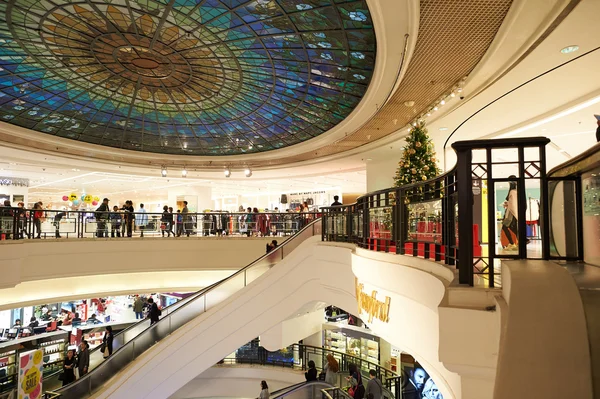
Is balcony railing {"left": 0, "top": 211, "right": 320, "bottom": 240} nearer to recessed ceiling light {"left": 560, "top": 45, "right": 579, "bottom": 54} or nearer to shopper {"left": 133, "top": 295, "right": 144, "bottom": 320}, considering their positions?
shopper {"left": 133, "top": 295, "right": 144, "bottom": 320}

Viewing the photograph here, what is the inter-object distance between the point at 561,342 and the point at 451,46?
6300mm

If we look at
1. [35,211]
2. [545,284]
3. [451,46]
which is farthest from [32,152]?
[545,284]

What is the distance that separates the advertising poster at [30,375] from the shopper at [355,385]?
22.4ft

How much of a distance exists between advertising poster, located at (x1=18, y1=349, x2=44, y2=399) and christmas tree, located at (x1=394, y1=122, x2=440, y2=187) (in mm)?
8454

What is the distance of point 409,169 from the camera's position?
8.83 m

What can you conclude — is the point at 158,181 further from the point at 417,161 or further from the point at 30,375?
the point at 417,161

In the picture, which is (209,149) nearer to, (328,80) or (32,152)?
(32,152)

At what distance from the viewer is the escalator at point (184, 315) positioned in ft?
33.9

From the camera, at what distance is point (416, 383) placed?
40.0 feet

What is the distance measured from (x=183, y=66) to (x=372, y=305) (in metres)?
7.33

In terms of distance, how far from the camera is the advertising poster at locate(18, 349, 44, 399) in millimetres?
7895

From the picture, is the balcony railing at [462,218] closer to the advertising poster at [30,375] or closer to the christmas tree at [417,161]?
the christmas tree at [417,161]

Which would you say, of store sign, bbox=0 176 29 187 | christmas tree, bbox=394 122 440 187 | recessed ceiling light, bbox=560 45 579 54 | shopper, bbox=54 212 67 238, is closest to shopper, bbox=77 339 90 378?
shopper, bbox=54 212 67 238

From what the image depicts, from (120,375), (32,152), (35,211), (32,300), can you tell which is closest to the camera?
(120,375)
